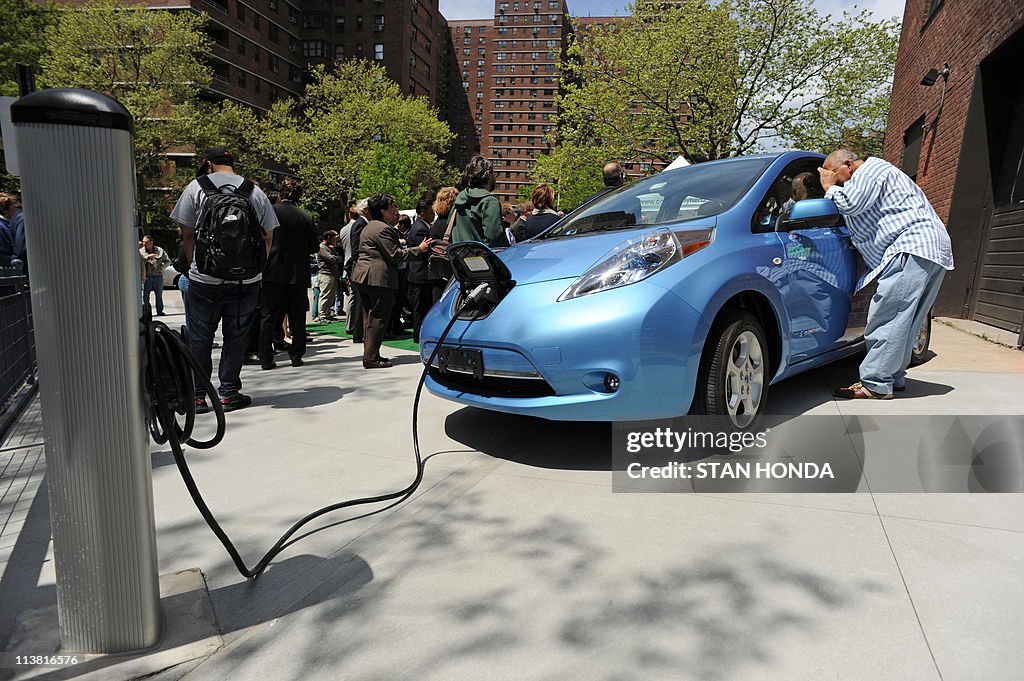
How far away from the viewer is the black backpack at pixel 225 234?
13.9 feet

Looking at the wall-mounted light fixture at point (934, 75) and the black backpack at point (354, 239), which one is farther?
the wall-mounted light fixture at point (934, 75)

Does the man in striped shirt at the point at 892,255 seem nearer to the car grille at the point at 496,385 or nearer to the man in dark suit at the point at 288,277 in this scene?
the car grille at the point at 496,385

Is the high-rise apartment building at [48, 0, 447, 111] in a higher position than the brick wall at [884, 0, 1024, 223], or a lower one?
higher

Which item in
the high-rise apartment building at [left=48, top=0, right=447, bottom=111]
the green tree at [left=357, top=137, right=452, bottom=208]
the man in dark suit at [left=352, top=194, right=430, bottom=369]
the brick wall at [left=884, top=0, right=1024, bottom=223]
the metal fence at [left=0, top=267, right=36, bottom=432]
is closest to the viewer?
the metal fence at [left=0, top=267, right=36, bottom=432]

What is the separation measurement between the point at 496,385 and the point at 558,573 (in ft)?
4.29

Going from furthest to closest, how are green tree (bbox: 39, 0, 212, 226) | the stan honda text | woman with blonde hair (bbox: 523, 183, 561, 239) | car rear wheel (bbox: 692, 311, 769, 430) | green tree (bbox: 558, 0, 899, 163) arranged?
green tree (bbox: 39, 0, 212, 226), green tree (bbox: 558, 0, 899, 163), woman with blonde hair (bbox: 523, 183, 561, 239), car rear wheel (bbox: 692, 311, 769, 430), the stan honda text

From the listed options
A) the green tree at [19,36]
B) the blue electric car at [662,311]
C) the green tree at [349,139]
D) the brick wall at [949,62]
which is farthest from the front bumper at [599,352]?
the green tree at [349,139]

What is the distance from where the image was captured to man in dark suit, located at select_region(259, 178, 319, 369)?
6.35m

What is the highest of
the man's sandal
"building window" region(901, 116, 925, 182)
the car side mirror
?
"building window" region(901, 116, 925, 182)

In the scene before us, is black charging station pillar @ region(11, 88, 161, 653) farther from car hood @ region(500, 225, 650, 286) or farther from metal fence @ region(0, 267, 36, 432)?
metal fence @ region(0, 267, 36, 432)

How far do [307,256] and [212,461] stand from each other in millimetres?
3407

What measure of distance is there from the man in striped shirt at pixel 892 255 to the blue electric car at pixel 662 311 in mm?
394

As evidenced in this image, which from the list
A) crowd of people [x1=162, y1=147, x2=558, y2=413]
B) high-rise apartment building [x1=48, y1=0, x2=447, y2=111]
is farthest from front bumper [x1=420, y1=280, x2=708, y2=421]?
high-rise apartment building [x1=48, y1=0, x2=447, y2=111]

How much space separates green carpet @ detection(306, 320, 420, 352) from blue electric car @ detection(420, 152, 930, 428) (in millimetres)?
3816
